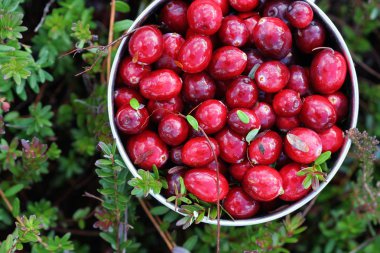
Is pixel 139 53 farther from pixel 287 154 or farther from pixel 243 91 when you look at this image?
pixel 287 154

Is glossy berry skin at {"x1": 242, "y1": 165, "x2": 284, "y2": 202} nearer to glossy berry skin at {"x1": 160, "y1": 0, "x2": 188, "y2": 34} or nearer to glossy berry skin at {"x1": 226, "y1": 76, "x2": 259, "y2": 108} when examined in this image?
glossy berry skin at {"x1": 226, "y1": 76, "x2": 259, "y2": 108}

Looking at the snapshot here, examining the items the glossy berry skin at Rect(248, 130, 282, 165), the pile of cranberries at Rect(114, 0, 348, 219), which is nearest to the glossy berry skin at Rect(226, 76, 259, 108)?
the pile of cranberries at Rect(114, 0, 348, 219)

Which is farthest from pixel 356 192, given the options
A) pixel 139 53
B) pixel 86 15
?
pixel 86 15

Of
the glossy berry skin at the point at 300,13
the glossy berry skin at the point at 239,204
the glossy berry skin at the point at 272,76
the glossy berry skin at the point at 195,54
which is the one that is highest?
the glossy berry skin at the point at 300,13

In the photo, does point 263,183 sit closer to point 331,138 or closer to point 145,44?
point 331,138

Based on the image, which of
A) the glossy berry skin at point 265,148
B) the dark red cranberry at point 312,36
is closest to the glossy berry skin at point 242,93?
the glossy berry skin at point 265,148

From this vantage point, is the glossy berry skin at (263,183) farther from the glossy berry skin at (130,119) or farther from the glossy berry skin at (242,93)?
the glossy berry skin at (130,119)
